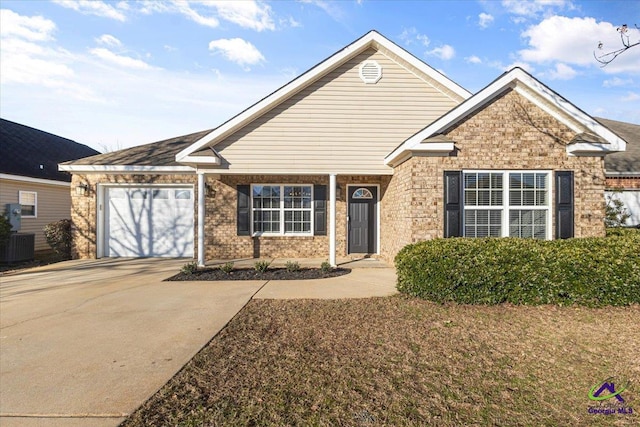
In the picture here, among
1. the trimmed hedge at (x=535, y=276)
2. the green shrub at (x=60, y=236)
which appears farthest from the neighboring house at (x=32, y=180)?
the trimmed hedge at (x=535, y=276)

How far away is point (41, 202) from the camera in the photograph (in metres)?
13.9

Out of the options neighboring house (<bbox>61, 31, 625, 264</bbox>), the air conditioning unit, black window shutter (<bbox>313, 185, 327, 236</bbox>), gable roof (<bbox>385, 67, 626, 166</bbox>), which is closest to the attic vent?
neighboring house (<bbox>61, 31, 625, 264</bbox>)

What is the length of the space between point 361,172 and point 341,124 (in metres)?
1.46

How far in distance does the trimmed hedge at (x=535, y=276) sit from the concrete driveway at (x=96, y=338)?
3.56 m

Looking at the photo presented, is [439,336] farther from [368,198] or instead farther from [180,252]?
[180,252]

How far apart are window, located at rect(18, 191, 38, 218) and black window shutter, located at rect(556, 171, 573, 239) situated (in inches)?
683

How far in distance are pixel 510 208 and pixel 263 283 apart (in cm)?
579

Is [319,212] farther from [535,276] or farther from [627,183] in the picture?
[627,183]

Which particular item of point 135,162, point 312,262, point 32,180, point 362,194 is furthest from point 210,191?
point 32,180

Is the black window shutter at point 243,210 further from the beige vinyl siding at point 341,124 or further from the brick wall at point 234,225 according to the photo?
the beige vinyl siding at point 341,124

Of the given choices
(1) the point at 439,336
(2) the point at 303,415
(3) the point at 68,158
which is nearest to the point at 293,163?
(1) the point at 439,336

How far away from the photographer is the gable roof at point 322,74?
9141 mm

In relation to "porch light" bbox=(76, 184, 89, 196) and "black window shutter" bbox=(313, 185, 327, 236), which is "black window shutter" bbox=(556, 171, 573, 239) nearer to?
"black window shutter" bbox=(313, 185, 327, 236)

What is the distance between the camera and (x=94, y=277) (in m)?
8.38
